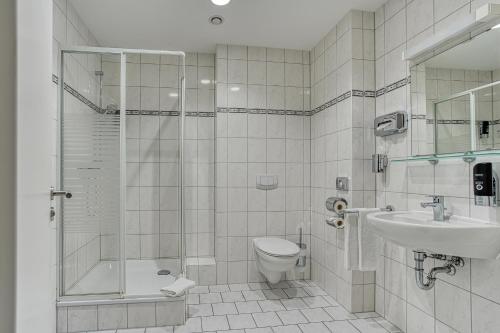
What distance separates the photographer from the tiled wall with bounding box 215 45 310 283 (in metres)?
3.21

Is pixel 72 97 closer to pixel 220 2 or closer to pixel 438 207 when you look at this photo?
pixel 220 2

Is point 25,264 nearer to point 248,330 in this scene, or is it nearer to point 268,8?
point 248,330

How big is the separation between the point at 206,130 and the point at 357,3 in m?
A: 1.90

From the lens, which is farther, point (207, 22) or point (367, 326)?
point (207, 22)

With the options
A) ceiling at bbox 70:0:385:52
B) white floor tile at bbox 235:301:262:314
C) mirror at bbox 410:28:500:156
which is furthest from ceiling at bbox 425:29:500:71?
white floor tile at bbox 235:301:262:314

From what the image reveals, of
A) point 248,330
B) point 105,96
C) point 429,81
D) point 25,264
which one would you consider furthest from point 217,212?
point 25,264

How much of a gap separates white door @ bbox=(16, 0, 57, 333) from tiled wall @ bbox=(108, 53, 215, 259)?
2018mm

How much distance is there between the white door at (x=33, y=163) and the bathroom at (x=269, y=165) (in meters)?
0.01

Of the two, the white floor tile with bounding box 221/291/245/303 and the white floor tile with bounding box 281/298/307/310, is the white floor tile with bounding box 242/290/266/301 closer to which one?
the white floor tile with bounding box 221/291/245/303

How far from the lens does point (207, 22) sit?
2.77 meters

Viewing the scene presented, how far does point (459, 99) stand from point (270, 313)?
6.66ft

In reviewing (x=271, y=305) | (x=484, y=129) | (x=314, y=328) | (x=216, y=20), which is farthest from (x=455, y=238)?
(x=216, y=20)

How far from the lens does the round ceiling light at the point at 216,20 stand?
2678 millimetres

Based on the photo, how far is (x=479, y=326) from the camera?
1.63m
